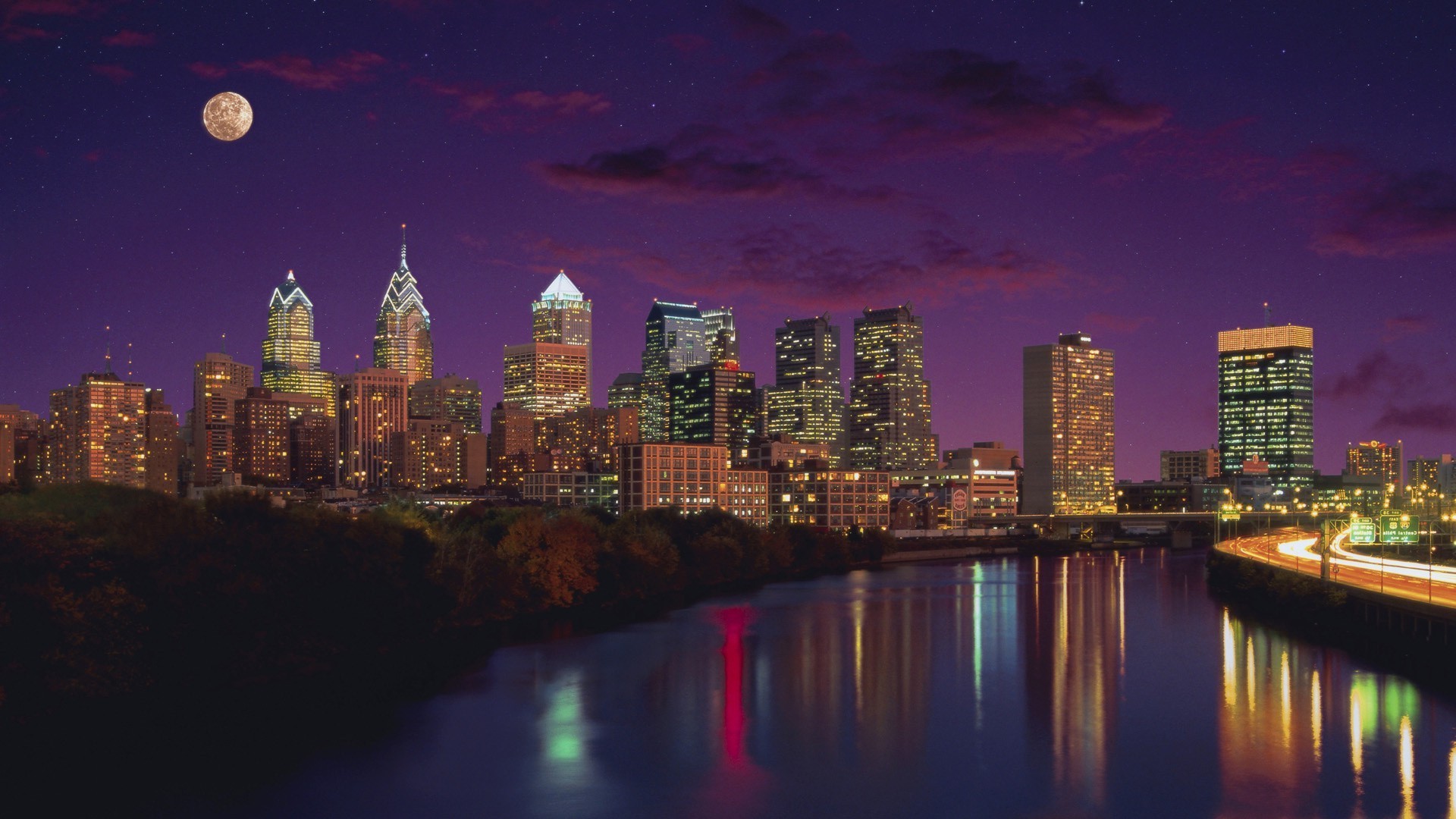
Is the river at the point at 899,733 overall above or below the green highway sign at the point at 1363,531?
below

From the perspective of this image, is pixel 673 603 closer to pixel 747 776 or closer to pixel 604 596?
pixel 604 596

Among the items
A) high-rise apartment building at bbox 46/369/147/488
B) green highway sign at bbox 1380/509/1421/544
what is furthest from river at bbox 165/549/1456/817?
high-rise apartment building at bbox 46/369/147/488

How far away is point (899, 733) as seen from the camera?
38531 mm

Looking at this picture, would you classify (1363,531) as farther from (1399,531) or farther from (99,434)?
(99,434)

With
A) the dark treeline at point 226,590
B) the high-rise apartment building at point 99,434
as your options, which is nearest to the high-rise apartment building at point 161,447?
the high-rise apartment building at point 99,434

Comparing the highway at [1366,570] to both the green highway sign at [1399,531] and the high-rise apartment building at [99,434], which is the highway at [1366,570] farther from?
the high-rise apartment building at [99,434]

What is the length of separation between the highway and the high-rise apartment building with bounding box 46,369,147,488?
5665 inches

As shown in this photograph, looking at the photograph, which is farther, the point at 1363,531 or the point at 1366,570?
the point at 1363,531

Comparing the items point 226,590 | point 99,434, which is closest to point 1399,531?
point 226,590

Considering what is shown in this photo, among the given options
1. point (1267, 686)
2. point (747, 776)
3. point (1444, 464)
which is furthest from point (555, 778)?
point (1444, 464)

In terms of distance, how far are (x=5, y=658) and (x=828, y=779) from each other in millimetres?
21045

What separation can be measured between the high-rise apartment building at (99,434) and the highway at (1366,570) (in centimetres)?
14390

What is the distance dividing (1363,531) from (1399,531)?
16.8 metres

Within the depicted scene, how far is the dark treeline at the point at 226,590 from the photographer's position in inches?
1432
